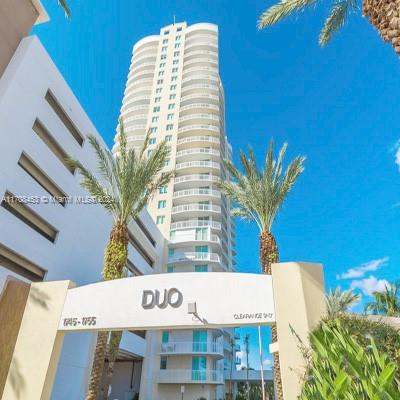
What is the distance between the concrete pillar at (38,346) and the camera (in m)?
8.85

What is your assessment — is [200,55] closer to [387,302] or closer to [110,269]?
[387,302]

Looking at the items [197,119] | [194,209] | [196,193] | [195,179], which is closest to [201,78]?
[197,119]

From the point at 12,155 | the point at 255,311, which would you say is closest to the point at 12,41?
the point at 12,155

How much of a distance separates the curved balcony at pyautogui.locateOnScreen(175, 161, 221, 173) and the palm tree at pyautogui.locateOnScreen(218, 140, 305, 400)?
26.1 m

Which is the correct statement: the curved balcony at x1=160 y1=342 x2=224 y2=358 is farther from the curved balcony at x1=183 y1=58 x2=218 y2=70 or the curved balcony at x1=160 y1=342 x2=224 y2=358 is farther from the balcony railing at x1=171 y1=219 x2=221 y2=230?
the curved balcony at x1=183 y1=58 x2=218 y2=70

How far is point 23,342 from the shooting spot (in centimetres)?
949

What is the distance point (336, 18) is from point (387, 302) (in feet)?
63.4

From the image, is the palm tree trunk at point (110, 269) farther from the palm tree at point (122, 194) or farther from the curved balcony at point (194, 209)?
the curved balcony at point (194, 209)

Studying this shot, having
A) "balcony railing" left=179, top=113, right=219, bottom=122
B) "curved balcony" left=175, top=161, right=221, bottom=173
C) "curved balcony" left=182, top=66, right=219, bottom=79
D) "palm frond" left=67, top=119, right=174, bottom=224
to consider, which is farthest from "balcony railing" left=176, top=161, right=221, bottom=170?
"palm frond" left=67, top=119, right=174, bottom=224

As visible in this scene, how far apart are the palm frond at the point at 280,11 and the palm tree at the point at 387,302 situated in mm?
19023

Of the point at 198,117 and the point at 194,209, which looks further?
the point at 198,117

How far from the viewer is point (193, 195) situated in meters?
41.7

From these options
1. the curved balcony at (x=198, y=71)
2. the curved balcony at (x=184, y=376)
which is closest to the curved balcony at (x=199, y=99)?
the curved balcony at (x=198, y=71)

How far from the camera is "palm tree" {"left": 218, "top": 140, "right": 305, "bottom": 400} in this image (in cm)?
1466
